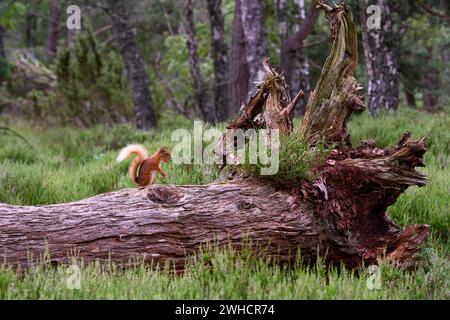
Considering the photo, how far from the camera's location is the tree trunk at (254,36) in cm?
1124

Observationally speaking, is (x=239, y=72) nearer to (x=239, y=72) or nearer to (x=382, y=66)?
(x=239, y=72)

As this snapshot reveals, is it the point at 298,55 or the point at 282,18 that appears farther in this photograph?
the point at 298,55

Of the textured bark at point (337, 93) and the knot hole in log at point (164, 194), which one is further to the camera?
the textured bark at point (337, 93)

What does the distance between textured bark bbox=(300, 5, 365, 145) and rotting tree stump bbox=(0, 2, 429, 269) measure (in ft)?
1.20

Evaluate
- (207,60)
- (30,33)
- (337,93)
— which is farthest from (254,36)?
(30,33)

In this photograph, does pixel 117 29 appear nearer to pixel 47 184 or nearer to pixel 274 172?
pixel 47 184

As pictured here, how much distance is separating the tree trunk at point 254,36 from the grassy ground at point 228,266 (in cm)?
211

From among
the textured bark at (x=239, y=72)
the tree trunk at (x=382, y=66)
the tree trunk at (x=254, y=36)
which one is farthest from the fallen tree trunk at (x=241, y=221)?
the textured bark at (x=239, y=72)

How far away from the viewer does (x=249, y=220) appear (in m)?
4.94

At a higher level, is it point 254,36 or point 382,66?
point 254,36

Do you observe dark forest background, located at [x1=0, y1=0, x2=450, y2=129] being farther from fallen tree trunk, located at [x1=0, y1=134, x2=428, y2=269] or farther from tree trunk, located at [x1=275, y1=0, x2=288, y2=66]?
fallen tree trunk, located at [x1=0, y1=134, x2=428, y2=269]

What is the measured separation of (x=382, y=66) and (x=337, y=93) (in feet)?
19.3

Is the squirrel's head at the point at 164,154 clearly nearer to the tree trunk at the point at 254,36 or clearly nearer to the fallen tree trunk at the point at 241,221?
the fallen tree trunk at the point at 241,221

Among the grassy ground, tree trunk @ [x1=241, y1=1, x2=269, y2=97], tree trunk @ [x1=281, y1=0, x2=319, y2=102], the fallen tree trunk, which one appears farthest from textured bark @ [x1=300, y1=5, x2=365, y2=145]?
tree trunk @ [x1=281, y1=0, x2=319, y2=102]
